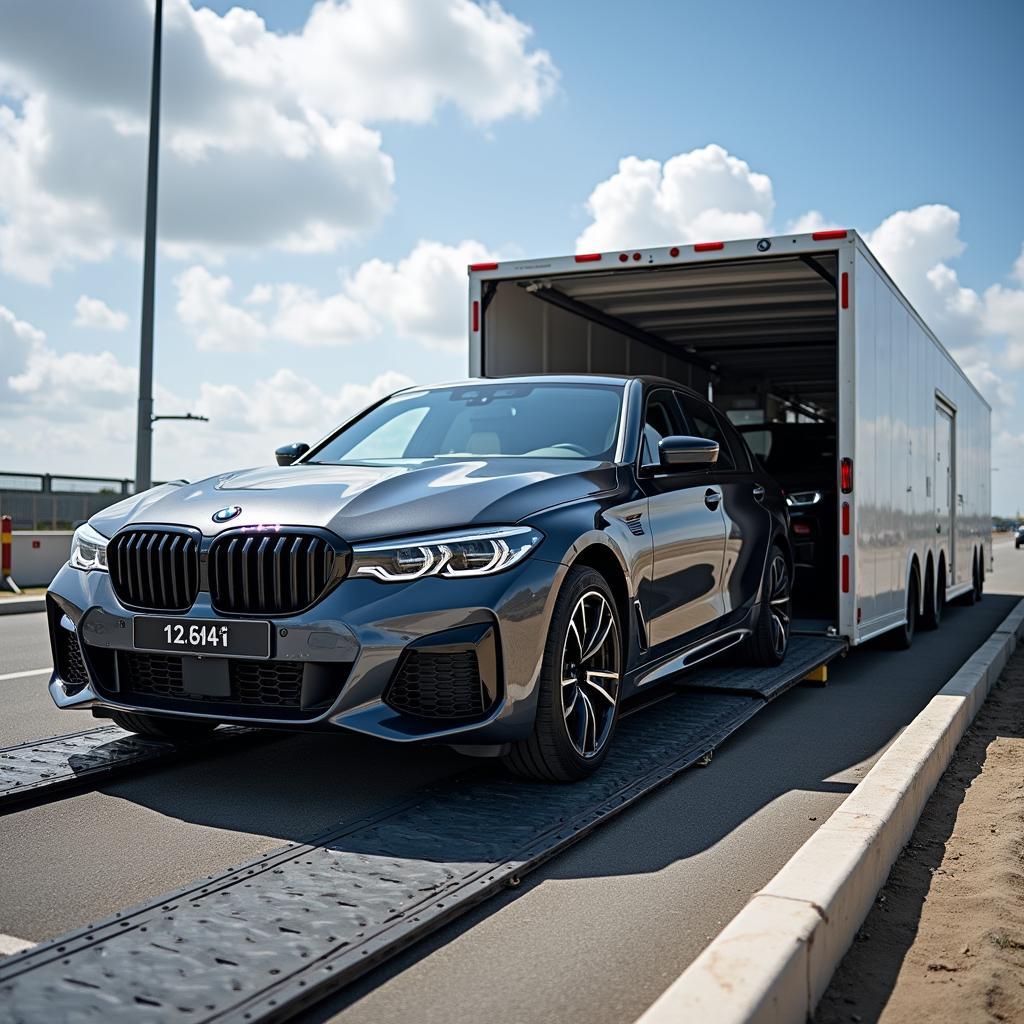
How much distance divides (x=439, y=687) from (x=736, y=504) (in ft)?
10.7

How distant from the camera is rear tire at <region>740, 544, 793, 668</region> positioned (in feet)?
24.7

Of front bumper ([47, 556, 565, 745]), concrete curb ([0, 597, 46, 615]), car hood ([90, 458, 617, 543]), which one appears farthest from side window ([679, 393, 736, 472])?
concrete curb ([0, 597, 46, 615])

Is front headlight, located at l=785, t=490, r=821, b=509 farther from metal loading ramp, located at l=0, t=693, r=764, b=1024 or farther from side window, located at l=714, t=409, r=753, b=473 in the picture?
metal loading ramp, located at l=0, t=693, r=764, b=1024

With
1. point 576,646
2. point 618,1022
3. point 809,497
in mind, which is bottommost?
point 618,1022

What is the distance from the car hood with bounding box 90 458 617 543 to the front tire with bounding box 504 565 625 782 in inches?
15.7

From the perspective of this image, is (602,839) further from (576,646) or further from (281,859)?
(281,859)

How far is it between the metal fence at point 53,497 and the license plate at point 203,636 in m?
18.4

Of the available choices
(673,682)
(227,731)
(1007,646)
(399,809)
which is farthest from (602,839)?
(1007,646)

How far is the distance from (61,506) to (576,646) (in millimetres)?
20886

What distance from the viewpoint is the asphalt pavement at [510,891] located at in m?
2.97

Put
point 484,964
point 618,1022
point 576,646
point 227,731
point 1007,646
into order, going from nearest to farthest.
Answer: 1. point 618,1022
2. point 484,964
3. point 576,646
4. point 227,731
5. point 1007,646

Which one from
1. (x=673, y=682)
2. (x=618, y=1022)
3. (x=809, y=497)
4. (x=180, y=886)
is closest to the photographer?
(x=618, y=1022)

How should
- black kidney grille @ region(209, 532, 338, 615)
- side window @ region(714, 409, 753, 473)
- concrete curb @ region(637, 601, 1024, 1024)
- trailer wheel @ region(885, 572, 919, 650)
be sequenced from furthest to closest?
trailer wheel @ region(885, 572, 919, 650) < side window @ region(714, 409, 753, 473) < black kidney grille @ region(209, 532, 338, 615) < concrete curb @ region(637, 601, 1024, 1024)

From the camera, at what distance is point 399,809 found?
433cm
